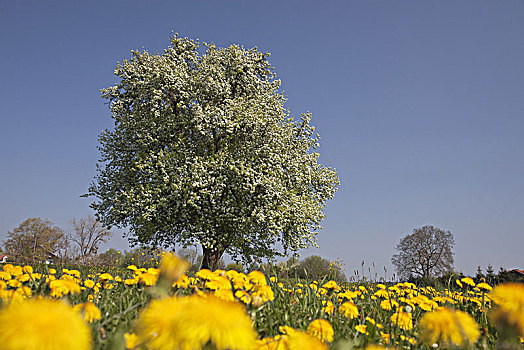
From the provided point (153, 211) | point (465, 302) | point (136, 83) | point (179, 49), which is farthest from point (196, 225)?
point (465, 302)

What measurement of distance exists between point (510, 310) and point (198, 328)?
982 millimetres

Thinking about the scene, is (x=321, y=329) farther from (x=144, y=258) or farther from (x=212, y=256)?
(x=144, y=258)

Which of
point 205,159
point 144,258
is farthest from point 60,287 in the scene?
point 144,258

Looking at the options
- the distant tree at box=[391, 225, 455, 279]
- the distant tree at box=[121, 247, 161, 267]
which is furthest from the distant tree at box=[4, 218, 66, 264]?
the distant tree at box=[391, 225, 455, 279]

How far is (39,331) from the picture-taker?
0.71 m

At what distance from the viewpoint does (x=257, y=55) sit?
16.6 meters

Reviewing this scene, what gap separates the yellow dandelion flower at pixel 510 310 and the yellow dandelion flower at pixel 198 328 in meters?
0.76

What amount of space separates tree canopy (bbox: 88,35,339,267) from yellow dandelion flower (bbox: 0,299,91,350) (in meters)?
12.2

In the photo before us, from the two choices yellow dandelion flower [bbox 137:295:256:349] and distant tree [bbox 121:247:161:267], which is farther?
distant tree [bbox 121:247:161:267]

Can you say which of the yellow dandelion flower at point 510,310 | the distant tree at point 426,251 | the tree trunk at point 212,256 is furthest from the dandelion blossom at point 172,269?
the distant tree at point 426,251

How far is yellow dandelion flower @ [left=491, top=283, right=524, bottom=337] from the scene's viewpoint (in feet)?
3.41

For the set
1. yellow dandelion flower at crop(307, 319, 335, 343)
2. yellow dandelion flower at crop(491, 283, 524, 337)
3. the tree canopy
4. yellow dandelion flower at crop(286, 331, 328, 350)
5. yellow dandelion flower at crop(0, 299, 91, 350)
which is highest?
the tree canopy

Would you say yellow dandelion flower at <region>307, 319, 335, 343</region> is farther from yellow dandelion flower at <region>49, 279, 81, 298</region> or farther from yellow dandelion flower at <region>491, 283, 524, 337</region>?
yellow dandelion flower at <region>49, 279, 81, 298</region>

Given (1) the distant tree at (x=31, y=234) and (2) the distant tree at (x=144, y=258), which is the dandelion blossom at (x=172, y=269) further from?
(1) the distant tree at (x=31, y=234)
